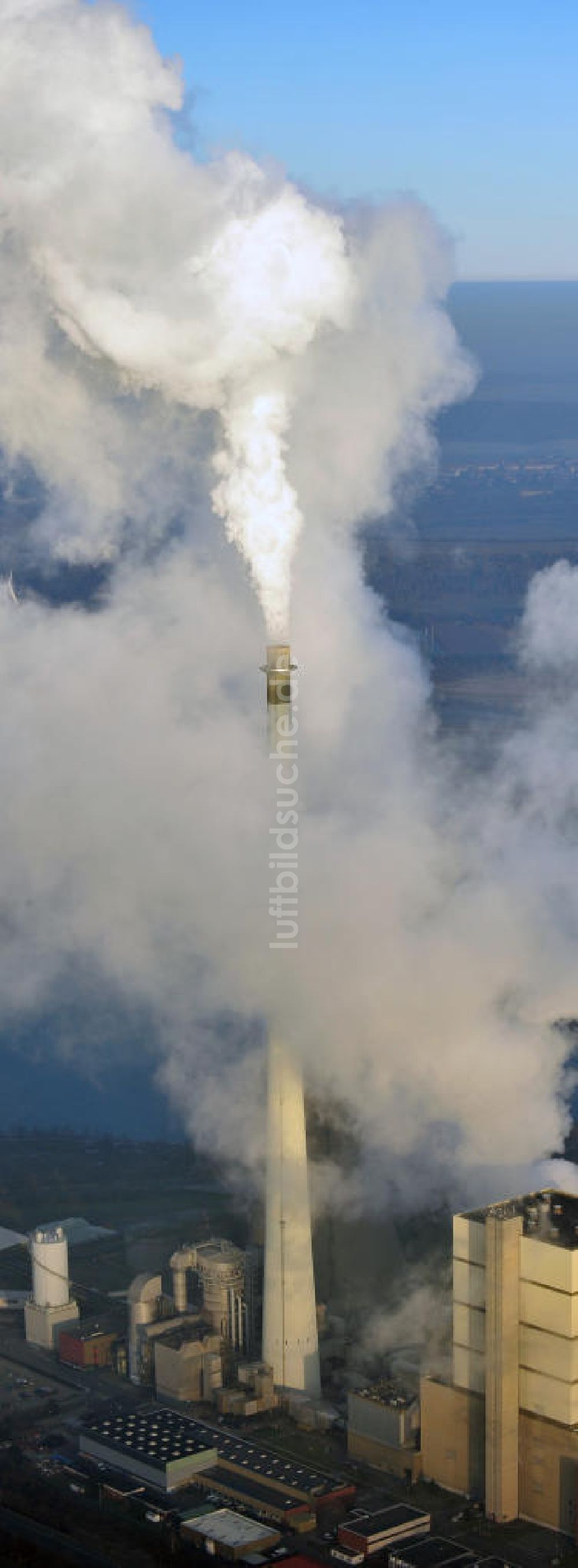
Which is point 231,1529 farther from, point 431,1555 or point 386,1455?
point 386,1455

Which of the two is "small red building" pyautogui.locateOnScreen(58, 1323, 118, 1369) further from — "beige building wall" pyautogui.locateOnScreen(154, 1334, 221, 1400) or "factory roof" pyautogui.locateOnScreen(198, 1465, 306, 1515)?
"factory roof" pyautogui.locateOnScreen(198, 1465, 306, 1515)

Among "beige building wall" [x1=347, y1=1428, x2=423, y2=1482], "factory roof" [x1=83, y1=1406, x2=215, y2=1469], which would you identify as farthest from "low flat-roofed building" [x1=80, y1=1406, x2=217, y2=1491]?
"beige building wall" [x1=347, y1=1428, x2=423, y2=1482]

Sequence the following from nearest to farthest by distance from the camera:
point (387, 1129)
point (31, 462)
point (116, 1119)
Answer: point (387, 1129) → point (31, 462) → point (116, 1119)

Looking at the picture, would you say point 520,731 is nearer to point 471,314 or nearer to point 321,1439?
point 321,1439

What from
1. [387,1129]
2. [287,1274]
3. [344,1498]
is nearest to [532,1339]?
[344,1498]

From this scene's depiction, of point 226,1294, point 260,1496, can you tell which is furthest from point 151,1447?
point 226,1294

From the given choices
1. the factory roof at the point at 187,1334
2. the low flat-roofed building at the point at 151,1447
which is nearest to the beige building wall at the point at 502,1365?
the low flat-roofed building at the point at 151,1447
